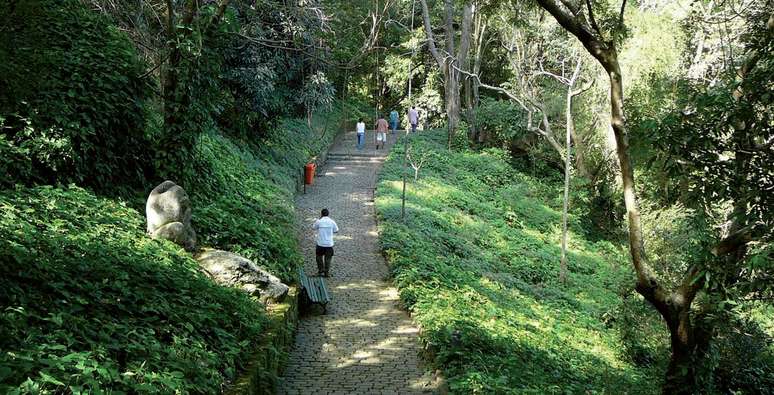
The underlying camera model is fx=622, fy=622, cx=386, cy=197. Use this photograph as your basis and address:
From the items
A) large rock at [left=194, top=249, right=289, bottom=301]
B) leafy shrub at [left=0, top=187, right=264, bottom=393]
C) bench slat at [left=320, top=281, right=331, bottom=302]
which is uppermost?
leafy shrub at [left=0, top=187, right=264, bottom=393]

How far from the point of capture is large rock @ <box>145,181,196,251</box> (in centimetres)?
924

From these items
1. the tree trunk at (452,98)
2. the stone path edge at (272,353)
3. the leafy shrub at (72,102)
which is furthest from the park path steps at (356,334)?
the tree trunk at (452,98)

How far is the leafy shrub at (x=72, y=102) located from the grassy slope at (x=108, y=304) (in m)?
0.58

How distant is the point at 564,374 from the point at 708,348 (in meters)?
2.19

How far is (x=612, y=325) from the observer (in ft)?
48.8

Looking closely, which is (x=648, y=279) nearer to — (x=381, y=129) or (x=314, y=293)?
(x=314, y=293)

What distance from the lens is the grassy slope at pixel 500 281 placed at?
873cm

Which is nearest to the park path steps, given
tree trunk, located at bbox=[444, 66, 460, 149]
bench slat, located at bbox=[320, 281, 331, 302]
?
bench slat, located at bbox=[320, 281, 331, 302]

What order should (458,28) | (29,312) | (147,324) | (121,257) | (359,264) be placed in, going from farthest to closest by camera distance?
1. (458,28)
2. (359,264)
3. (121,257)
4. (147,324)
5. (29,312)

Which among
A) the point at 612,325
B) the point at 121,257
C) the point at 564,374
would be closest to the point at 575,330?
the point at 612,325

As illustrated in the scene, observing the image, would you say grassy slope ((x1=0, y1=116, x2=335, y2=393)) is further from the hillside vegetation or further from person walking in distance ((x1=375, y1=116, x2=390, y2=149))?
person walking in distance ((x1=375, y1=116, x2=390, y2=149))

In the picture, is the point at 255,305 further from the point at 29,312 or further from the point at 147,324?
the point at 29,312

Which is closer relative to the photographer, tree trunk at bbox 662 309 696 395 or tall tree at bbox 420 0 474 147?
tree trunk at bbox 662 309 696 395

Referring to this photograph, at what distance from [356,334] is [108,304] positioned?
4658 millimetres
